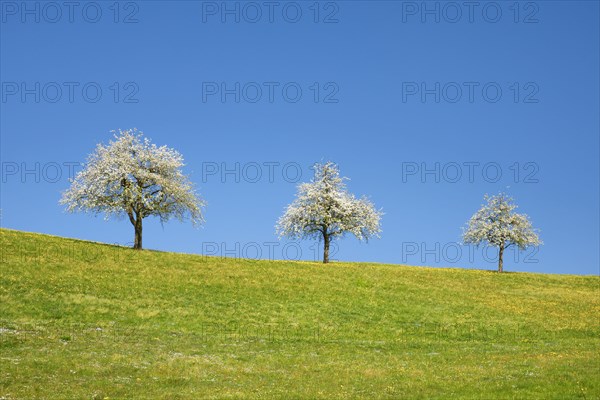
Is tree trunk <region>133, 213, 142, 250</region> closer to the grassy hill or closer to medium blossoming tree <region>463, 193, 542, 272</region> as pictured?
the grassy hill

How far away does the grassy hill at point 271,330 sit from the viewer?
87.0 feet

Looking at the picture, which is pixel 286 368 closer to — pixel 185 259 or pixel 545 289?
pixel 185 259

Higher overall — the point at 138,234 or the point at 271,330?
the point at 138,234

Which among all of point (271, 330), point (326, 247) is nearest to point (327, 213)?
point (326, 247)

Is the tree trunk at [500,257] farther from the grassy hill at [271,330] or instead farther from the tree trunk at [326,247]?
the tree trunk at [326,247]

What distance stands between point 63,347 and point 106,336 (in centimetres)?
449

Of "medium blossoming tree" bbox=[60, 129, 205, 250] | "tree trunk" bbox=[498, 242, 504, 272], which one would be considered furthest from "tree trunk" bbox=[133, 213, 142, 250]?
"tree trunk" bbox=[498, 242, 504, 272]

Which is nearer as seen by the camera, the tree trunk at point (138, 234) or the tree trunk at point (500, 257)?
the tree trunk at point (138, 234)

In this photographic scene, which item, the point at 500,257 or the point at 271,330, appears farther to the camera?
the point at 500,257

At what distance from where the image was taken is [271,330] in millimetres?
44031

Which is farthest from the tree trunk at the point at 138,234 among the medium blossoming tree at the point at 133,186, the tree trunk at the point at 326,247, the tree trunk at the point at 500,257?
the tree trunk at the point at 500,257

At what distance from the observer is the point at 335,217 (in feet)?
296

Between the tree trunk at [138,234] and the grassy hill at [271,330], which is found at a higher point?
the tree trunk at [138,234]

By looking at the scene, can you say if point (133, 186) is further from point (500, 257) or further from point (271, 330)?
point (500, 257)
